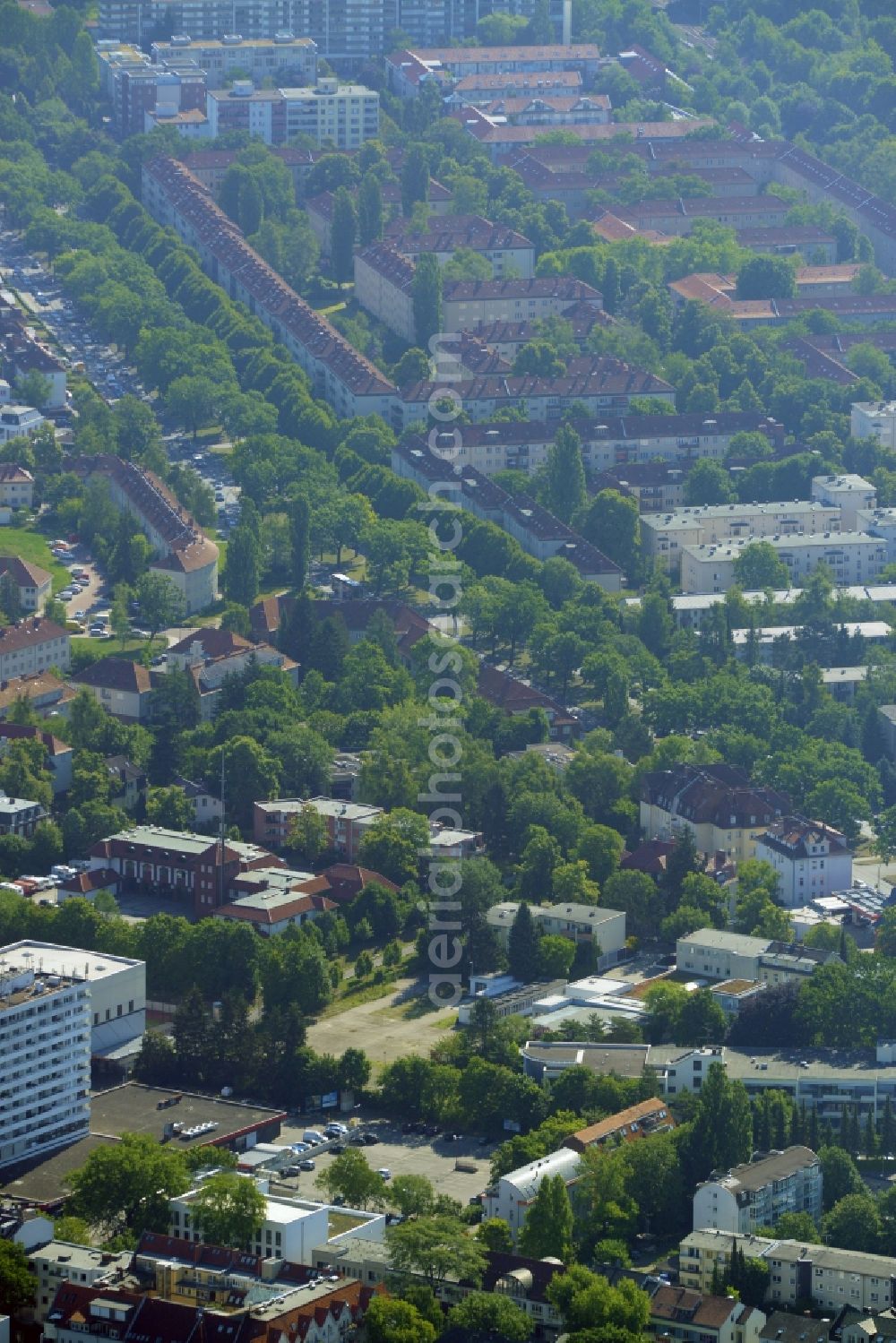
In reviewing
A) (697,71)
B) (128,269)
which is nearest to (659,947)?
(128,269)

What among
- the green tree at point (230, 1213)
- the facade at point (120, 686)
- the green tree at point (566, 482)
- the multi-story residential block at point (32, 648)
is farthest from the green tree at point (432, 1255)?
the green tree at point (566, 482)

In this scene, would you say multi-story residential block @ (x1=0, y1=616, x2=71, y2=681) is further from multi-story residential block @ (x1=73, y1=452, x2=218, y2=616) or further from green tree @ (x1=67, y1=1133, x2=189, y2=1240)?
green tree @ (x1=67, y1=1133, x2=189, y2=1240)

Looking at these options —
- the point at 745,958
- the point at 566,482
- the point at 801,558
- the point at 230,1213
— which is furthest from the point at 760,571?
the point at 230,1213

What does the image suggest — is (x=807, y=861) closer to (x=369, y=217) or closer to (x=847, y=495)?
(x=847, y=495)

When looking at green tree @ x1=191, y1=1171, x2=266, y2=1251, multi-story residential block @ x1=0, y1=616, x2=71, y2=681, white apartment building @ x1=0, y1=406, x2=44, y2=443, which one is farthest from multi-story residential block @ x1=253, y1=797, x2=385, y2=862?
white apartment building @ x1=0, y1=406, x2=44, y2=443

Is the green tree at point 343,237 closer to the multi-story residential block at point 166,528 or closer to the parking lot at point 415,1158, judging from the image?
the multi-story residential block at point 166,528
